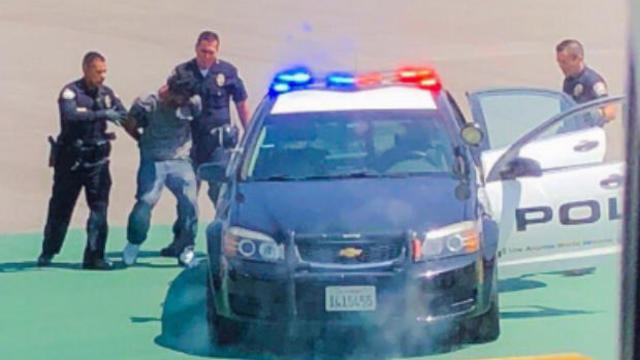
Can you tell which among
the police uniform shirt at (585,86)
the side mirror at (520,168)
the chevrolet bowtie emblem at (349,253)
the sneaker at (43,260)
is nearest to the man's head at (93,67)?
the sneaker at (43,260)

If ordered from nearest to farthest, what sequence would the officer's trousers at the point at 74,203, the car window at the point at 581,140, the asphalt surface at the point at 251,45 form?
the asphalt surface at the point at 251,45 < the officer's trousers at the point at 74,203 < the car window at the point at 581,140

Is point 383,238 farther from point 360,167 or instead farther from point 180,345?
point 180,345

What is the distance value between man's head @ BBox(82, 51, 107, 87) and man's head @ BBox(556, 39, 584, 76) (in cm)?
112

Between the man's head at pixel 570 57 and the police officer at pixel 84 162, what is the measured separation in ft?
3.56

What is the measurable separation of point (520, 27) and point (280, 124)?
637 millimetres

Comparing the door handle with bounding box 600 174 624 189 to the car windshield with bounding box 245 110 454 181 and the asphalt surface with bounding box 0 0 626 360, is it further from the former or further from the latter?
the car windshield with bounding box 245 110 454 181

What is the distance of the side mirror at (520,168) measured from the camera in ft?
11.4

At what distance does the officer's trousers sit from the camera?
3.34 m

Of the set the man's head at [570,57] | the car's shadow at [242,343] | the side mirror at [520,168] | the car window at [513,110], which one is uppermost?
the man's head at [570,57]

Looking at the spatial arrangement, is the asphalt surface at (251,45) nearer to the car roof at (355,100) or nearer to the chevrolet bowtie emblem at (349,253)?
the car roof at (355,100)

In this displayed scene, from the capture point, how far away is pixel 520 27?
3.38m

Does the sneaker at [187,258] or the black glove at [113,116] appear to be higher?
the black glove at [113,116]

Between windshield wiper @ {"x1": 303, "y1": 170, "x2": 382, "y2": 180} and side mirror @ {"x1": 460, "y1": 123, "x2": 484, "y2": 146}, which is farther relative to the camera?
side mirror @ {"x1": 460, "y1": 123, "x2": 484, "y2": 146}

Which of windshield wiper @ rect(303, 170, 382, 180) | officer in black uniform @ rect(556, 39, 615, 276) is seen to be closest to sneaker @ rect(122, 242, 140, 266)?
windshield wiper @ rect(303, 170, 382, 180)
